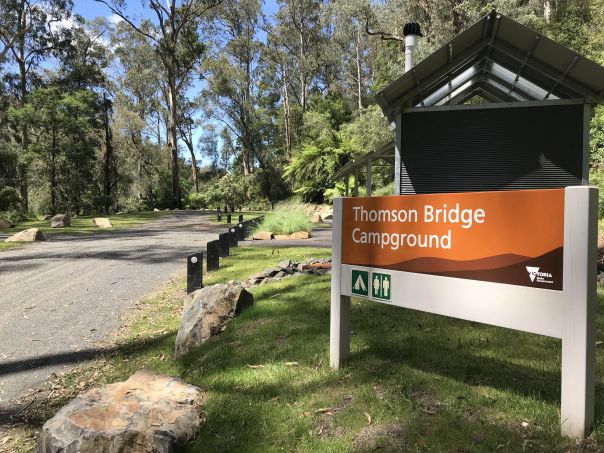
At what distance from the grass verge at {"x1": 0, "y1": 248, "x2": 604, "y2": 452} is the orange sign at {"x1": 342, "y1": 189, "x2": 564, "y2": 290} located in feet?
2.78

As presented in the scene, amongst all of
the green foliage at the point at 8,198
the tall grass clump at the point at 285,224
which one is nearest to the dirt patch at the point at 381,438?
the tall grass clump at the point at 285,224

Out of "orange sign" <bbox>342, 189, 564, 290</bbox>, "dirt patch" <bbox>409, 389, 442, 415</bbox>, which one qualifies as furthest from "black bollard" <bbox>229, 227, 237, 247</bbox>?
"dirt patch" <bbox>409, 389, 442, 415</bbox>

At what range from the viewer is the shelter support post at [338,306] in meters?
3.60

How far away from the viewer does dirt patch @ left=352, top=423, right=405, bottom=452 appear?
2.71 meters

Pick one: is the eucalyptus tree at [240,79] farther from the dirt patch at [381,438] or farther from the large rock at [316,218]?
the dirt patch at [381,438]

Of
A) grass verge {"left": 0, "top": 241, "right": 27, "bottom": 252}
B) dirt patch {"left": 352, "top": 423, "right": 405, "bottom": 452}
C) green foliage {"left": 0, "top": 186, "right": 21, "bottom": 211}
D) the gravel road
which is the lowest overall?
the gravel road

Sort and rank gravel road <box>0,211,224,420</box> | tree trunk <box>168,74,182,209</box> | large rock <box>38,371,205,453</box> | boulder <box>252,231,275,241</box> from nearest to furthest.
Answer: large rock <box>38,371,205,453</box> < gravel road <box>0,211,224,420</box> < boulder <box>252,231,275,241</box> < tree trunk <box>168,74,182,209</box>

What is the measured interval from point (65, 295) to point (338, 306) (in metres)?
6.44

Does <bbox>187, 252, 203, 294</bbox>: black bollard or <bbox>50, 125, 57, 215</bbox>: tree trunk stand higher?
<bbox>50, 125, 57, 215</bbox>: tree trunk

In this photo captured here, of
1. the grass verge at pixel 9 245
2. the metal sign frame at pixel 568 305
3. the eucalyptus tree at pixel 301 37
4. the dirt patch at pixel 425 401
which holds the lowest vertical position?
the dirt patch at pixel 425 401

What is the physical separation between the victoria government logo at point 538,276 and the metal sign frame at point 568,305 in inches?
2.0

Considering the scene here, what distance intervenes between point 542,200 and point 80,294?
26.0 feet

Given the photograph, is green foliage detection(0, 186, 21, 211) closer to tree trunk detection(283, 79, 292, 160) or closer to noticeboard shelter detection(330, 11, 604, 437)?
tree trunk detection(283, 79, 292, 160)

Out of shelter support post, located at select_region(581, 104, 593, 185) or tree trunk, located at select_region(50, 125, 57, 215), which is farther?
tree trunk, located at select_region(50, 125, 57, 215)
